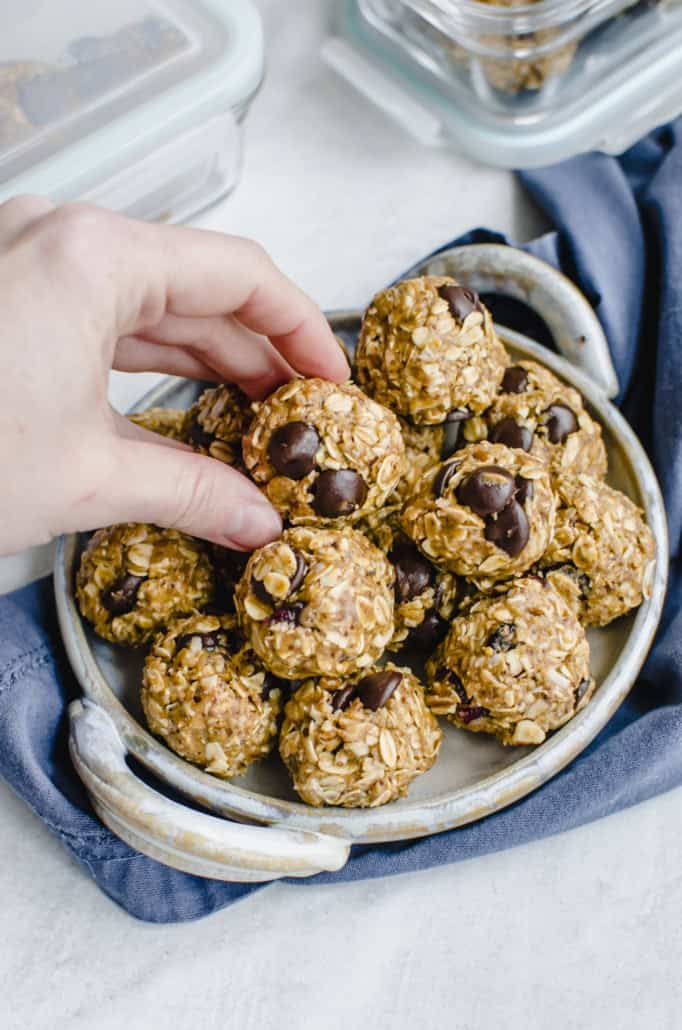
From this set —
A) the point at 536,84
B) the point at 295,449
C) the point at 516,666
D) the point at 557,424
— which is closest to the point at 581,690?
the point at 516,666

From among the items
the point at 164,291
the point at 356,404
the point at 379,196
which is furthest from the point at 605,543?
the point at 379,196

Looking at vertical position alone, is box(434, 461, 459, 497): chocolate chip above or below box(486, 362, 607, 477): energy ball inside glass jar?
below

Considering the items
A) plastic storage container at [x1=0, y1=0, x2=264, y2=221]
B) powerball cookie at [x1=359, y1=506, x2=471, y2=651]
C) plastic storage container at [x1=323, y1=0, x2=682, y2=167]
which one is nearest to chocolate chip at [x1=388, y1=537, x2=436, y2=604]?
powerball cookie at [x1=359, y1=506, x2=471, y2=651]

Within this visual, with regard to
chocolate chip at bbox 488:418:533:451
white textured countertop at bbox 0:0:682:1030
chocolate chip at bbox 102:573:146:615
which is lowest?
white textured countertop at bbox 0:0:682:1030

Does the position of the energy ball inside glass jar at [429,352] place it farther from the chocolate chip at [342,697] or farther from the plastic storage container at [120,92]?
the plastic storage container at [120,92]

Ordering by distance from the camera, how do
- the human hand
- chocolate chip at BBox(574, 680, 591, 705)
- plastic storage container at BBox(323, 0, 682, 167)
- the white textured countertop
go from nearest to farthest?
the human hand → chocolate chip at BBox(574, 680, 591, 705) → the white textured countertop → plastic storage container at BBox(323, 0, 682, 167)

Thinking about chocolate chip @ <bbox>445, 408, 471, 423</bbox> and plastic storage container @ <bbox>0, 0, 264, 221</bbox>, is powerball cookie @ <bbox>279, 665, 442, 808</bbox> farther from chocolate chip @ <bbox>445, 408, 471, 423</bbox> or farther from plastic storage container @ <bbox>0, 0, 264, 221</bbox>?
plastic storage container @ <bbox>0, 0, 264, 221</bbox>

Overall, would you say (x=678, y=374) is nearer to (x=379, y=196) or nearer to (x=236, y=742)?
(x=379, y=196)

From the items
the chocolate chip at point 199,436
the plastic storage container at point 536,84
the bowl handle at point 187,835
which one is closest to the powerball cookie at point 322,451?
the chocolate chip at point 199,436
